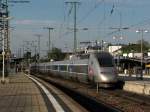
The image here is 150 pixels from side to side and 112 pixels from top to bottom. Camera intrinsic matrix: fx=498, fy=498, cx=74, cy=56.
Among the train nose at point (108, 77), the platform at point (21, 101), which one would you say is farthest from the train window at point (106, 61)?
the platform at point (21, 101)

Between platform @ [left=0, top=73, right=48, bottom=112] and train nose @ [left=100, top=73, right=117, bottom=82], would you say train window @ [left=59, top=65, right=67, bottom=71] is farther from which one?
platform @ [left=0, top=73, right=48, bottom=112]

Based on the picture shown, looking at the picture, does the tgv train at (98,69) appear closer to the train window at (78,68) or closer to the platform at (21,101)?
the train window at (78,68)

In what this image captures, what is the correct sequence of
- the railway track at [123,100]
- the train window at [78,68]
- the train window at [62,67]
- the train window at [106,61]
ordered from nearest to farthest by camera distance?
the railway track at [123,100], the train window at [106,61], the train window at [78,68], the train window at [62,67]

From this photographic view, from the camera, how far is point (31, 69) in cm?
14488

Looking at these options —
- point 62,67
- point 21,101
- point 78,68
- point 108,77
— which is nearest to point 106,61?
point 108,77

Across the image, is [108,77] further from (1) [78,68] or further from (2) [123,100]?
(1) [78,68]

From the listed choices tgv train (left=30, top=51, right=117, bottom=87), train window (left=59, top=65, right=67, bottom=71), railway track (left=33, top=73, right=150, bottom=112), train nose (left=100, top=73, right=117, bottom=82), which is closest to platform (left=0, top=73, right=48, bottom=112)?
railway track (left=33, top=73, right=150, bottom=112)

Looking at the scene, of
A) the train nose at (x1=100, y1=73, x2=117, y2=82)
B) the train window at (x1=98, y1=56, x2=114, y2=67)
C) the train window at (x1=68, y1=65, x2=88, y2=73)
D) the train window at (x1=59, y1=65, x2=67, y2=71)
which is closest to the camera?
the train nose at (x1=100, y1=73, x2=117, y2=82)

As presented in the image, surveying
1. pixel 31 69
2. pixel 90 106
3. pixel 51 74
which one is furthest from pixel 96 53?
pixel 31 69

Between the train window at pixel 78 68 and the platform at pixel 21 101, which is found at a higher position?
the train window at pixel 78 68

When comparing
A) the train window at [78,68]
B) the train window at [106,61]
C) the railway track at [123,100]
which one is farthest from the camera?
the train window at [78,68]

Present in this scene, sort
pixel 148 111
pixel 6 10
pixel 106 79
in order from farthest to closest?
pixel 6 10 < pixel 106 79 < pixel 148 111

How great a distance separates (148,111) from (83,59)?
2994cm

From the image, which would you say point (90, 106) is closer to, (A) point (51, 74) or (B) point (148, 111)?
(B) point (148, 111)
